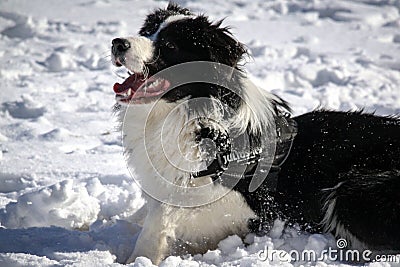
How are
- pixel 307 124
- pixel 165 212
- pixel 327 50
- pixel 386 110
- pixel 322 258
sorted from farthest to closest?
pixel 327 50 → pixel 386 110 → pixel 307 124 → pixel 165 212 → pixel 322 258

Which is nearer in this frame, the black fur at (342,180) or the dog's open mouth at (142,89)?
the black fur at (342,180)

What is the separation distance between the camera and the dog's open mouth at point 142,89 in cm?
314

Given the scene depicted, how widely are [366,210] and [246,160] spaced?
0.69 meters

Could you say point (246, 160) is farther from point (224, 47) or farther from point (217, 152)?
point (224, 47)

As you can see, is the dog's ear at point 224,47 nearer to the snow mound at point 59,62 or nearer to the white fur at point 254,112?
the white fur at point 254,112

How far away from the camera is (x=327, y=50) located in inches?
354

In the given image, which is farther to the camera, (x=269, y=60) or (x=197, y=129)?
(x=269, y=60)

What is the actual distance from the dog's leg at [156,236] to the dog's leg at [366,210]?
0.88m

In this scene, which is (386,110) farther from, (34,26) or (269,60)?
(34,26)

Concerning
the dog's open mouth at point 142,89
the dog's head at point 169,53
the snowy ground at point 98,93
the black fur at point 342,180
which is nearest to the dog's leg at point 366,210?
the black fur at point 342,180

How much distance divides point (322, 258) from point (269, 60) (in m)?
5.64

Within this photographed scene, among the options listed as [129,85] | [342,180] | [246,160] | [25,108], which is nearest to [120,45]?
[129,85]

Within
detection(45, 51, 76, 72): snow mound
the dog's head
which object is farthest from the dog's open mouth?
detection(45, 51, 76, 72): snow mound

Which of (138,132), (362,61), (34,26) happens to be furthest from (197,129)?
(34,26)
